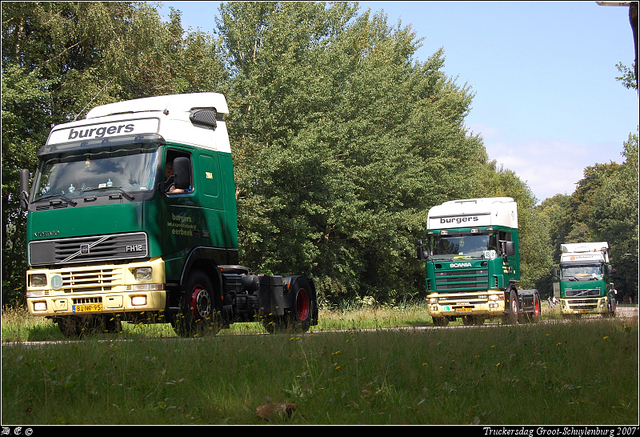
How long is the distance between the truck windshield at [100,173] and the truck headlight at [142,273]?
132 centimetres

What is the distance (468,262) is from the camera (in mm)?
21438

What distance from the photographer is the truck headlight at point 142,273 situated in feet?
36.5

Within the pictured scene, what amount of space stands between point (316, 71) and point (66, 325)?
74.6ft

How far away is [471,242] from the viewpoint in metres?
21.6

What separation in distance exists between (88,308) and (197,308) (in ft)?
6.24

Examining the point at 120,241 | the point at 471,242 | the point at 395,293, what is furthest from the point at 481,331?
the point at 395,293

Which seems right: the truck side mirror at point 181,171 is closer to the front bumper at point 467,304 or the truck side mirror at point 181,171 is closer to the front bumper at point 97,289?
the front bumper at point 97,289

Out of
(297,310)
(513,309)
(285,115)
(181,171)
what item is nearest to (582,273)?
(513,309)

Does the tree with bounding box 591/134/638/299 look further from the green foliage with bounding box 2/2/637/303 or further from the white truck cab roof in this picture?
the white truck cab roof

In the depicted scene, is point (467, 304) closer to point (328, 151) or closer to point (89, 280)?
point (328, 151)

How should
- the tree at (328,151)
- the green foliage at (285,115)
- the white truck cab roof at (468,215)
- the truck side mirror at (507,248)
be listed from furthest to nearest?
the tree at (328,151) → the green foliage at (285,115) → the truck side mirror at (507,248) → the white truck cab roof at (468,215)

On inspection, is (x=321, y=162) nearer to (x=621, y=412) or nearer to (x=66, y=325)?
(x=66, y=325)

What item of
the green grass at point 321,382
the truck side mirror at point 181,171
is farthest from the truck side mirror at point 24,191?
the green grass at point 321,382
